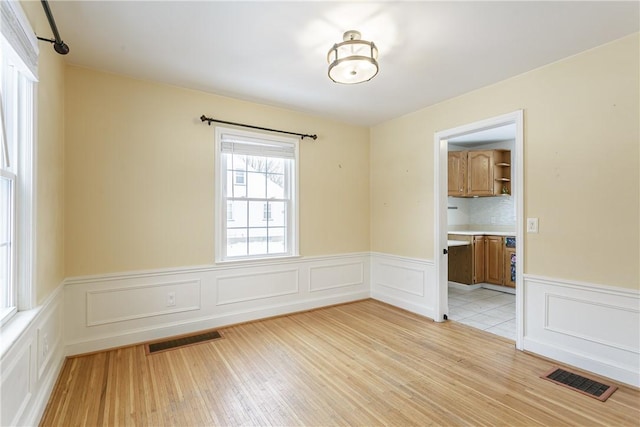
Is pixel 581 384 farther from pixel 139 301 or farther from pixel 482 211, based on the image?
pixel 482 211

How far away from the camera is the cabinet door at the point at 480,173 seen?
5375 millimetres

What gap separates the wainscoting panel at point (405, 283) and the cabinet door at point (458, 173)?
2.15 m

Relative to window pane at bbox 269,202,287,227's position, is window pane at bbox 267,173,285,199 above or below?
above

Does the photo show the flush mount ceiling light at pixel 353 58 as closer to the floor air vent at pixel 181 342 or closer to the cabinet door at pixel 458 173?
the floor air vent at pixel 181 342

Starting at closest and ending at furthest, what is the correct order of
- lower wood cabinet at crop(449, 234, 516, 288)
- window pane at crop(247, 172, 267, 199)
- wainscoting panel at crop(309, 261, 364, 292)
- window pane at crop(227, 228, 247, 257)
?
window pane at crop(227, 228, 247, 257) → window pane at crop(247, 172, 267, 199) → wainscoting panel at crop(309, 261, 364, 292) → lower wood cabinet at crop(449, 234, 516, 288)

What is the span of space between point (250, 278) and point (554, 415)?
2.93 m

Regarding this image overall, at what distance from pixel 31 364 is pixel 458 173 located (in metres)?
5.85

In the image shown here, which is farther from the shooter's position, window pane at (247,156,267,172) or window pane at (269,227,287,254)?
window pane at (269,227,287,254)

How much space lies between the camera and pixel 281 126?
3.93 m

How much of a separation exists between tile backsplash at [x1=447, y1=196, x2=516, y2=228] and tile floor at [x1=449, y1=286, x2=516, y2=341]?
137 centimetres

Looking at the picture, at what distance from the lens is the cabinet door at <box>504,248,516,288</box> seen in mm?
4879

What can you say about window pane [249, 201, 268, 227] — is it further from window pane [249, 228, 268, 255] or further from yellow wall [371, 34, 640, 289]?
yellow wall [371, 34, 640, 289]

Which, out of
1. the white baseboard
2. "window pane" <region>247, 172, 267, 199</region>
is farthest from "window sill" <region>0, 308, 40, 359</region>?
"window pane" <region>247, 172, 267, 199</region>

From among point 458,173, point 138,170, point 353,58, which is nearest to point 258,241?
point 138,170
